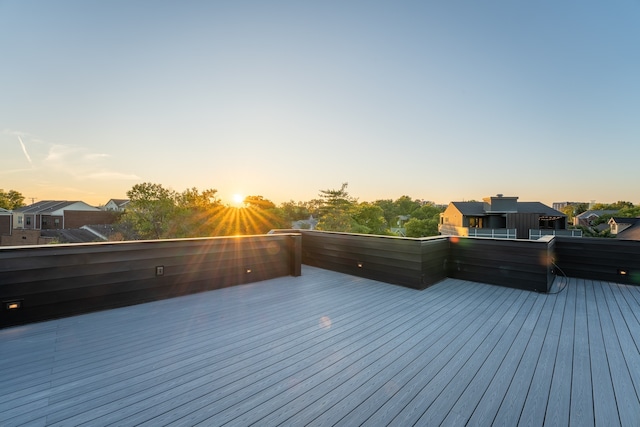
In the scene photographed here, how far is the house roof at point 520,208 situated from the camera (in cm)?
1873

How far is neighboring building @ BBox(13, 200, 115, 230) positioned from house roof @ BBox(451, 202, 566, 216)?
119 feet

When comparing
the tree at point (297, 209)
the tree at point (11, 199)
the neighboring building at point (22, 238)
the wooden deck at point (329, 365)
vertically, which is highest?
the tree at point (11, 199)

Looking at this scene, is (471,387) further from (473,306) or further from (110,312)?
(110,312)

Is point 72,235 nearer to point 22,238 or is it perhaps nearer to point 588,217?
point 22,238

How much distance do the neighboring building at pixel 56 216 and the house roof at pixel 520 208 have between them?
36.4 m

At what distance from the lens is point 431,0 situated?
17.3ft

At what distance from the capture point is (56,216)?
24516mm


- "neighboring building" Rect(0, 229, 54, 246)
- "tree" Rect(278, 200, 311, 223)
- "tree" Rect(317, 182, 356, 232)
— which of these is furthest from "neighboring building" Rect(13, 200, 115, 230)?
"tree" Rect(317, 182, 356, 232)

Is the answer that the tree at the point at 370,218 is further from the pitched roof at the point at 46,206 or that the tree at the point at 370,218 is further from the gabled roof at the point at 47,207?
the pitched roof at the point at 46,206

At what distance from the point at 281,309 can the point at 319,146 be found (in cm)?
721

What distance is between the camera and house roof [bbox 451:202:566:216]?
18734 mm

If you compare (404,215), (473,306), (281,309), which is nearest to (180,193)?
(281,309)

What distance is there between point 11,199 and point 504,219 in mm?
57597

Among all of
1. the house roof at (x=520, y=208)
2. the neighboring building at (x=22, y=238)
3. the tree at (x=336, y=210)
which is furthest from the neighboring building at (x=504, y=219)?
the neighboring building at (x=22, y=238)
